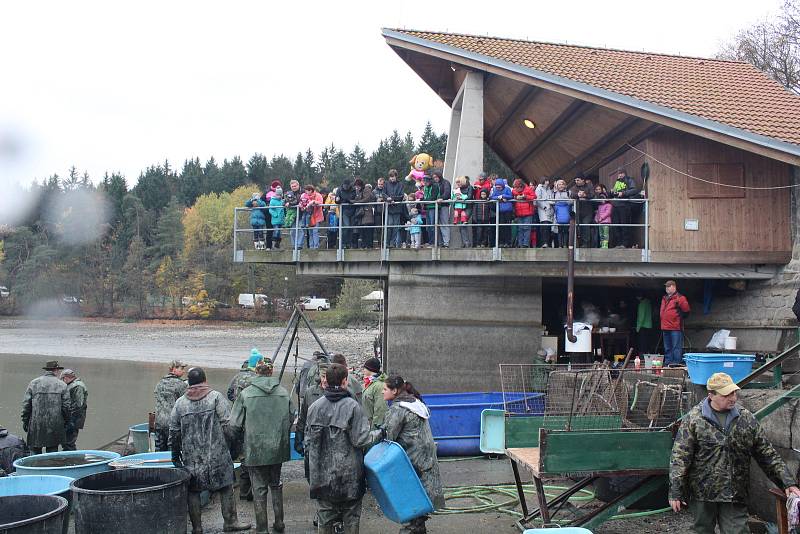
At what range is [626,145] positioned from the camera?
14.1 meters

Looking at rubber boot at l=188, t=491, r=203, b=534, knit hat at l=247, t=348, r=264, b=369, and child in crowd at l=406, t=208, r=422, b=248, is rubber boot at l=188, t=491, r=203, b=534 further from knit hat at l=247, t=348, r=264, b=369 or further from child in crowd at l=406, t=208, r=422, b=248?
child in crowd at l=406, t=208, r=422, b=248

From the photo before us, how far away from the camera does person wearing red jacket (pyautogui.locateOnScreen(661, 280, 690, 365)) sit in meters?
12.0

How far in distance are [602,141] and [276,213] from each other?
7040mm

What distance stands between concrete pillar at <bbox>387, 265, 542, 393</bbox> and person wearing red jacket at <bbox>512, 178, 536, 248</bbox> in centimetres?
75

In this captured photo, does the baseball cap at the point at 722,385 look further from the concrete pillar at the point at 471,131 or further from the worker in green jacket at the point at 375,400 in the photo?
the concrete pillar at the point at 471,131

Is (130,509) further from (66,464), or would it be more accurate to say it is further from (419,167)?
(419,167)

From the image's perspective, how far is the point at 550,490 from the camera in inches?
336

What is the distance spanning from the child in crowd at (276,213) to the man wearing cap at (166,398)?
505cm

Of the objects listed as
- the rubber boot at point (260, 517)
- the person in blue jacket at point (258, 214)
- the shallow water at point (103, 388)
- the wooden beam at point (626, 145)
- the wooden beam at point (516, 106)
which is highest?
the wooden beam at point (516, 106)

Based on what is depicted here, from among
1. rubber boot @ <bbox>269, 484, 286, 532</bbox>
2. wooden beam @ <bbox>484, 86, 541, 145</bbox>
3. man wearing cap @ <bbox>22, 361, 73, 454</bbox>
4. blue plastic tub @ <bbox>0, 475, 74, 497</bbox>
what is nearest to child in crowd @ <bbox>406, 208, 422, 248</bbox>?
wooden beam @ <bbox>484, 86, 541, 145</bbox>

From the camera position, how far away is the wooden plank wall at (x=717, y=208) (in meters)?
12.4

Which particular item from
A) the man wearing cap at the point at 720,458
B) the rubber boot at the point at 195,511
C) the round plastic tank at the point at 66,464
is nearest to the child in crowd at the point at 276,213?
the round plastic tank at the point at 66,464

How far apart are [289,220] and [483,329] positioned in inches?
177

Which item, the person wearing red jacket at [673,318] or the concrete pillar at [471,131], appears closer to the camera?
the person wearing red jacket at [673,318]
